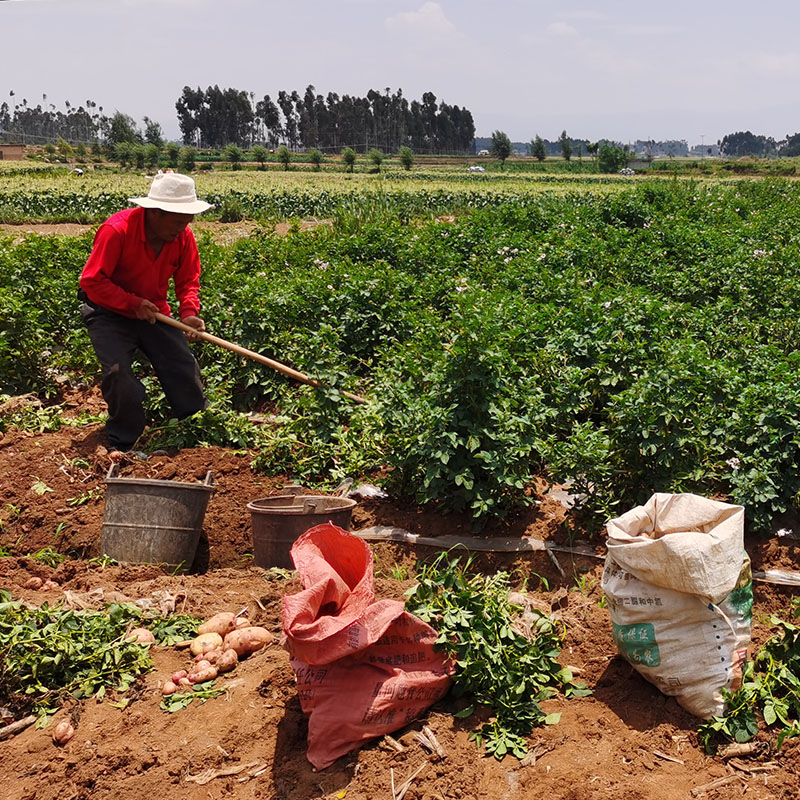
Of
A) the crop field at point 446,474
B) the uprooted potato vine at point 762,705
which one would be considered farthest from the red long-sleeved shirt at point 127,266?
the uprooted potato vine at point 762,705

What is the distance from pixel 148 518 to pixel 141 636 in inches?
39.1

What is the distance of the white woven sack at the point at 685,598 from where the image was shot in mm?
2750

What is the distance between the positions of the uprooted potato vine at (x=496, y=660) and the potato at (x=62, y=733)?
4.27ft

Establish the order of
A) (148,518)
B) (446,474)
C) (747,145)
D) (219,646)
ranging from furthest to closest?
(747,145), (446,474), (148,518), (219,646)

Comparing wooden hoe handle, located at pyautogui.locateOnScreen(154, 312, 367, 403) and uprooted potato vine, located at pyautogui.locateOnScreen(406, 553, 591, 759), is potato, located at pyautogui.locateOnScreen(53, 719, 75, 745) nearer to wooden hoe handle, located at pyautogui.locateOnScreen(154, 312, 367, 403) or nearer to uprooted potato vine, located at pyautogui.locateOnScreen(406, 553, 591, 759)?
uprooted potato vine, located at pyautogui.locateOnScreen(406, 553, 591, 759)

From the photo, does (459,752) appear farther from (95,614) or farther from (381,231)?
(381,231)

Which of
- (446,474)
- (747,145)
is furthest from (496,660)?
(747,145)

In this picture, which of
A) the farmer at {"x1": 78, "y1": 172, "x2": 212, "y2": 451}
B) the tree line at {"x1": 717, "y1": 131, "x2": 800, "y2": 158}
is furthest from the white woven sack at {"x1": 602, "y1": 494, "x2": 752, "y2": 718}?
the tree line at {"x1": 717, "y1": 131, "x2": 800, "y2": 158}

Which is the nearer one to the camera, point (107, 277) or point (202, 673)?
point (202, 673)

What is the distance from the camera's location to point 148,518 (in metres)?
4.25

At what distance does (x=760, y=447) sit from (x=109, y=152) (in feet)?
250

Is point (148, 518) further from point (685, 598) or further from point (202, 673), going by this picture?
point (685, 598)

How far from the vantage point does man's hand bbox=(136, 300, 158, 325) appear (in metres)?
5.45

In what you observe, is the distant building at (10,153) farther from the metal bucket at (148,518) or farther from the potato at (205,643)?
the potato at (205,643)
